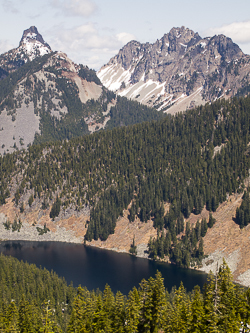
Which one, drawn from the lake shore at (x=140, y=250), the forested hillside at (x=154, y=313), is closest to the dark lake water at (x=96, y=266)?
the lake shore at (x=140, y=250)

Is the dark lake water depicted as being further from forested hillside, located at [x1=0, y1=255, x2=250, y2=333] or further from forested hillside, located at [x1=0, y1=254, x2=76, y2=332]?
forested hillside, located at [x1=0, y1=255, x2=250, y2=333]

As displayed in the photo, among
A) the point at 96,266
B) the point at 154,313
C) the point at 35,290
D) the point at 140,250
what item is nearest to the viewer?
the point at 154,313

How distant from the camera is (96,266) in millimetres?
154125

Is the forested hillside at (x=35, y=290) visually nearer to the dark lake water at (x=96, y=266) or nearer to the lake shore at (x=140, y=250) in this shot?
the dark lake water at (x=96, y=266)

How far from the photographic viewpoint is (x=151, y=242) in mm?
172500

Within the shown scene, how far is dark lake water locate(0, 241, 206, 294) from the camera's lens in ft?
445

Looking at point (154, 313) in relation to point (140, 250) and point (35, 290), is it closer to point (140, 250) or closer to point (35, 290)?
point (35, 290)

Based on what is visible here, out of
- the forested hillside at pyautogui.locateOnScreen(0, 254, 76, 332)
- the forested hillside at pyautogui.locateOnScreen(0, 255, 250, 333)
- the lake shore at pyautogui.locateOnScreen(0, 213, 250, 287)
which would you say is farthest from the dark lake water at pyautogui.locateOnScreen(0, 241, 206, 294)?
the forested hillside at pyautogui.locateOnScreen(0, 255, 250, 333)

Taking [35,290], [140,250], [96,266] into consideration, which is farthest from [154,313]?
[140,250]

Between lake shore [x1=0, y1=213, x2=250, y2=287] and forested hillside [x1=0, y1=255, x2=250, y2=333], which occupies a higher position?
lake shore [x1=0, y1=213, x2=250, y2=287]

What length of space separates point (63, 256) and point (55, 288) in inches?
2225

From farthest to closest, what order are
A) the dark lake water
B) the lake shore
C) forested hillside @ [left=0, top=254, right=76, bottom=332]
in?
the lake shore
the dark lake water
forested hillside @ [left=0, top=254, right=76, bottom=332]

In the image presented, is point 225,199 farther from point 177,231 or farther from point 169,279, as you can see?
point 169,279

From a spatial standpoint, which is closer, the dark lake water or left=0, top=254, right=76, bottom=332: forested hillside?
left=0, top=254, right=76, bottom=332: forested hillside
